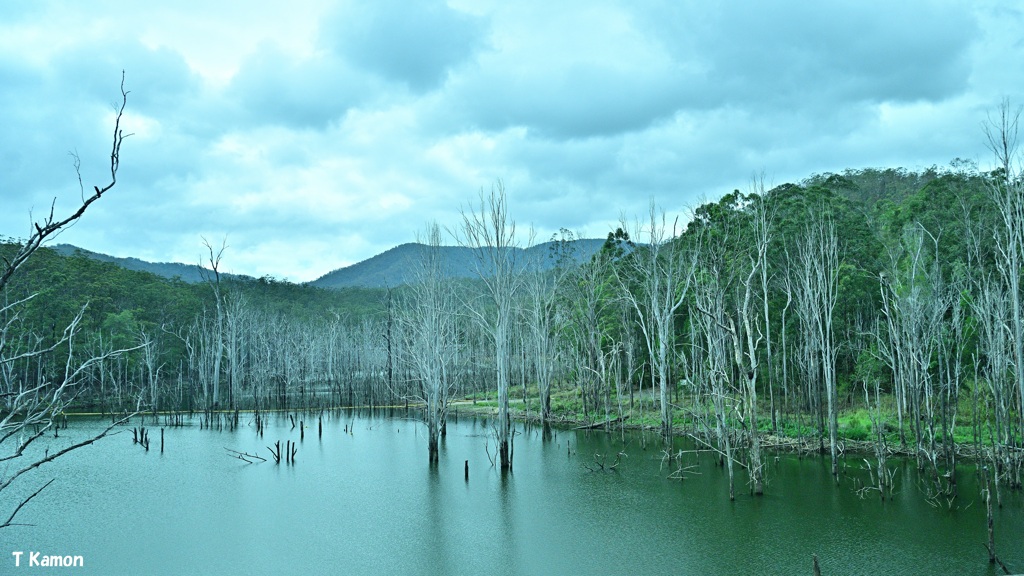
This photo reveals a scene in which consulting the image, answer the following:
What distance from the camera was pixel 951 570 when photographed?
10500 mm

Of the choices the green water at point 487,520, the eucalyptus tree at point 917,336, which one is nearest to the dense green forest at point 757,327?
the eucalyptus tree at point 917,336

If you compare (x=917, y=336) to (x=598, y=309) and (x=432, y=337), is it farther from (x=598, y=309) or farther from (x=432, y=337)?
(x=598, y=309)

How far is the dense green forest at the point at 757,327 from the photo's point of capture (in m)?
15.9

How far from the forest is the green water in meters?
1.19

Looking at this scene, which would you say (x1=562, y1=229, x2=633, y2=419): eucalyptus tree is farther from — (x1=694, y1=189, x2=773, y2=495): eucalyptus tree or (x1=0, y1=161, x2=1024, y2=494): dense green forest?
(x1=694, y1=189, x2=773, y2=495): eucalyptus tree

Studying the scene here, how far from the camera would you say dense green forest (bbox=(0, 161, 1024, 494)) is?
15883 millimetres

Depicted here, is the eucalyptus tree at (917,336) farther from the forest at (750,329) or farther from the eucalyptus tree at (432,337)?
the eucalyptus tree at (432,337)

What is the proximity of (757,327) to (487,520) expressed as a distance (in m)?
9.20

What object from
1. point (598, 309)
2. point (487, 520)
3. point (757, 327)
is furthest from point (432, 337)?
point (598, 309)

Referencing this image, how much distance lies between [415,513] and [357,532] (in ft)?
5.77

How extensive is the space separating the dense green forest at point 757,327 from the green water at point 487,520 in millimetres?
1345

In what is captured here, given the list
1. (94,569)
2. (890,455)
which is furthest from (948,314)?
(94,569)

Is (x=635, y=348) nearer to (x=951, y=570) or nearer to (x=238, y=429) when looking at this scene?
(x=238, y=429)

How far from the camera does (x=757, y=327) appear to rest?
707 inches
